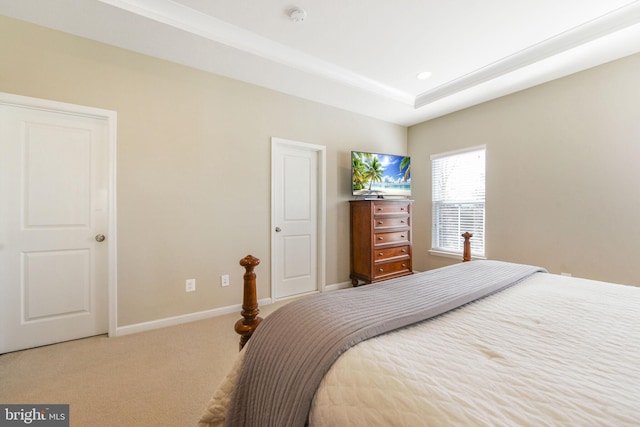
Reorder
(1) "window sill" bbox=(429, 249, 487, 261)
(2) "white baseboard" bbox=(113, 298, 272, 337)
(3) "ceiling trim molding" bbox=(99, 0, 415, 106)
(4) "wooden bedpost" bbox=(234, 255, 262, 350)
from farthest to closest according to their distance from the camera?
(1) "window sill" bbox=(429, 249, 487, 261) → (2) "white baseboard" bbox=(113, 298, 272, 337) → (3) "ceiling trim molding" bbox=(99, 0, 415, 106) → (4) "wooden bedpost" bbox=(234, 255, 262, 350)

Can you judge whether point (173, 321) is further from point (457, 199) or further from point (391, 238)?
point (457, 199)

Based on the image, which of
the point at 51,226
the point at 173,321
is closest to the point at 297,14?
Answer: the point at 51,226

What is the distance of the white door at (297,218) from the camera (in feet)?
10.3

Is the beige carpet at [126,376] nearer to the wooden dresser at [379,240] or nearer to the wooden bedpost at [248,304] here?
the wooden bedpost at [248,304]

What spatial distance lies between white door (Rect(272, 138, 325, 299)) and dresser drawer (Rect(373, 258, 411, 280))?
0.75 m

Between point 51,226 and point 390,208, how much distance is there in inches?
138

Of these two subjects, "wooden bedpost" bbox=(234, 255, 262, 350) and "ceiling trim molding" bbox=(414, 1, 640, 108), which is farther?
"ceiling trim molding" bbox=(414, 1, 640, 108)

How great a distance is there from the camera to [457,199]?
3.75m

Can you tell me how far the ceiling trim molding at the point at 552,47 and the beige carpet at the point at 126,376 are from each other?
3.76 metres

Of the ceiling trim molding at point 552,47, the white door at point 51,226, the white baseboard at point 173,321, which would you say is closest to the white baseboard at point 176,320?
the white baseboard at point 173,321

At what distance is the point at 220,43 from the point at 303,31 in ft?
2.43

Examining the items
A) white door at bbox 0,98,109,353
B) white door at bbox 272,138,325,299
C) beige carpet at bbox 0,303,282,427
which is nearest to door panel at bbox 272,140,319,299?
white door at bbox 272,138,325,299

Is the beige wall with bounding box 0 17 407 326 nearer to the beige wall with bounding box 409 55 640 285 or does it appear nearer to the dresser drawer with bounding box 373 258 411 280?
the dresser drawer with bounding box 373 258 411 280

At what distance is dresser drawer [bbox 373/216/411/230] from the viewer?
3.36 metres
